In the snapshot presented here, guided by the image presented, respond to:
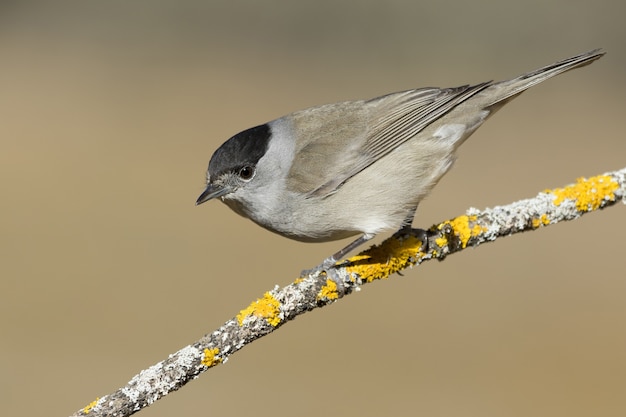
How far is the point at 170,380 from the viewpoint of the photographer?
2621 mm

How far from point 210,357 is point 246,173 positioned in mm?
1258

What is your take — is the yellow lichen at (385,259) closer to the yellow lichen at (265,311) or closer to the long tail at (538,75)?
the yellow lichen at (265,311)

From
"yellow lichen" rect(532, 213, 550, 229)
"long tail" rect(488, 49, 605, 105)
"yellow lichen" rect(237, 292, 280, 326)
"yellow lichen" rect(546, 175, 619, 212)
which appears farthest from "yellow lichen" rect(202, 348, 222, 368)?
"long tail" rect(488, 49, 605, 105)

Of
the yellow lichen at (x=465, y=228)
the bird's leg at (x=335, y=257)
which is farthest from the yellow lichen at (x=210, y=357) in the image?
the yellow lichen at (x=465, y=228)

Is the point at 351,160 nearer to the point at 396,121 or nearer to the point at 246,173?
the point at 396,121

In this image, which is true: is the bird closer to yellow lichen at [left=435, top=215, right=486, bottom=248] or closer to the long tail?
the long tail

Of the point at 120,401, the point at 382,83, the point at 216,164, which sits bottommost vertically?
the point at 120,401

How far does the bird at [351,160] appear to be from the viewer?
12.0ft

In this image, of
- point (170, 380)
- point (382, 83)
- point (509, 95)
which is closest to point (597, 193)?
point (509, 95)

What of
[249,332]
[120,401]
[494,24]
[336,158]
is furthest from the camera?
[494,24]

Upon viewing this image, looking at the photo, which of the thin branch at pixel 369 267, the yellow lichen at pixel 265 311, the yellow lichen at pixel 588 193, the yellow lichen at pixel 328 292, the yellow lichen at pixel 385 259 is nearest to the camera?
the thin branch at pixel 369 267

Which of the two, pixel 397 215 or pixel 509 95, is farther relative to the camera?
pixel 509 95

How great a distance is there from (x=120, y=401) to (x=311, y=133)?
6.10 ft

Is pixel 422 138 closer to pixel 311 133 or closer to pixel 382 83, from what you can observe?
pixel 311 133
